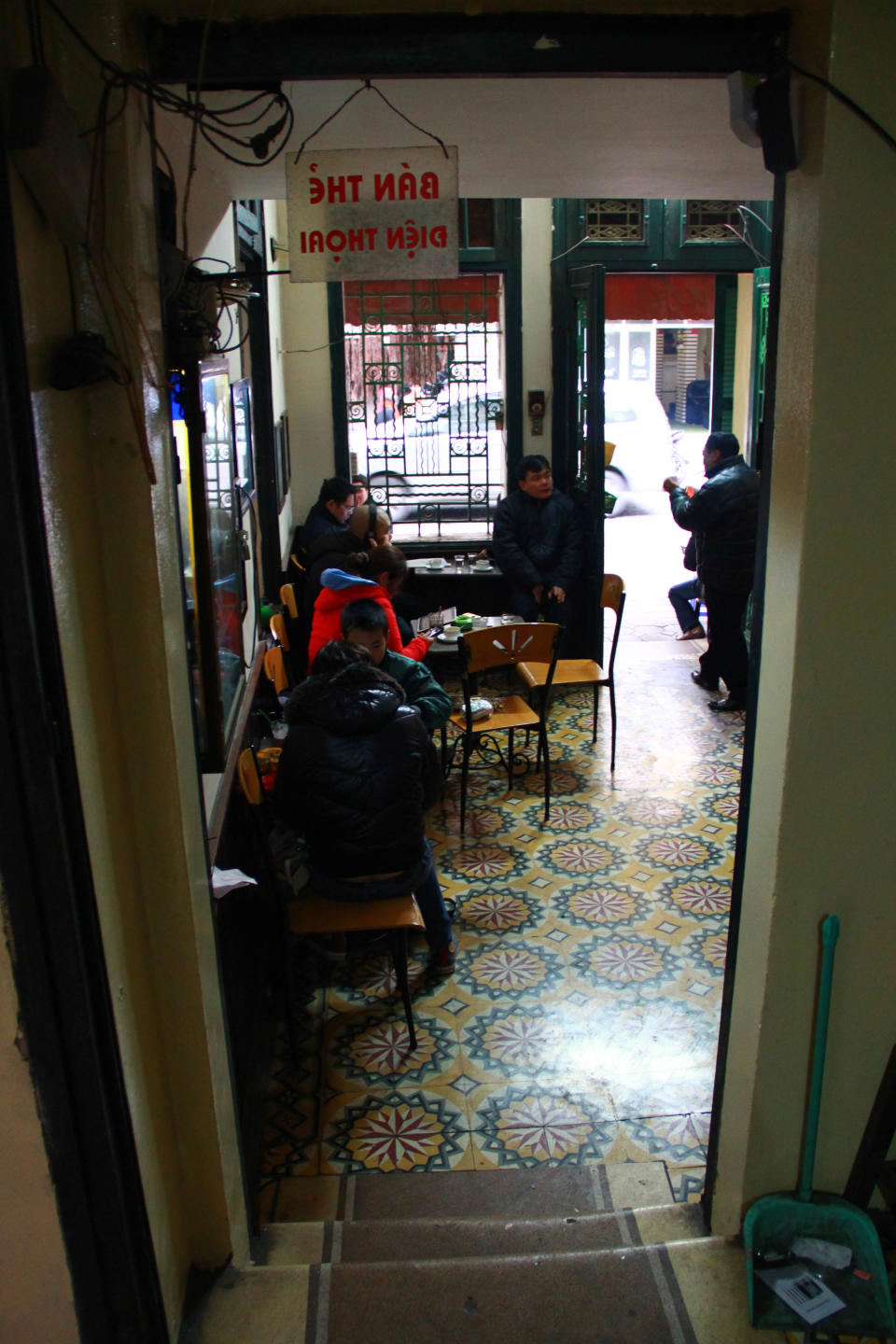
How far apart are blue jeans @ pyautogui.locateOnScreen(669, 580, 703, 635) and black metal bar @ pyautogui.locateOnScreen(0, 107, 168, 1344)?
272 inches

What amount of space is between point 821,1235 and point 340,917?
5.78 feet

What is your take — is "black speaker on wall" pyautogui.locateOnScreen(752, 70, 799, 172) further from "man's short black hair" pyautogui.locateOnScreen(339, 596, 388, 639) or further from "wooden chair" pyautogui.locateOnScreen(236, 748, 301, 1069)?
"man's short black hair" pyautogui.locateOnScreen(339, 596, 388, 639)

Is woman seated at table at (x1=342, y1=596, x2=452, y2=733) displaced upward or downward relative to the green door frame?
downward

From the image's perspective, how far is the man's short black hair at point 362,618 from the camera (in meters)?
4.39

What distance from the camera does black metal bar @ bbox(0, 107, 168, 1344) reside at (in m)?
1.68

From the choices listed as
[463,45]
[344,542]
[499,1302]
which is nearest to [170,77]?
[463,45]

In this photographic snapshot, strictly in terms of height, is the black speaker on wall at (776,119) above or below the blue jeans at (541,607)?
above

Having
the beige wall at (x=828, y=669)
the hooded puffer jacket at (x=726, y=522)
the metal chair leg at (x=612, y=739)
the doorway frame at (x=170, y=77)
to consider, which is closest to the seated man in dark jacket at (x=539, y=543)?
the hooded puffer jacket at (x=726, y=522)

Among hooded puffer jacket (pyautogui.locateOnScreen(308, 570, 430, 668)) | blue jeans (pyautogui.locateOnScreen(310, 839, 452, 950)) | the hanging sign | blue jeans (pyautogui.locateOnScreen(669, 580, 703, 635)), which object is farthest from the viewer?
blue jeans (pyautogui.locateOnScreen(669, 580, 703, 635))

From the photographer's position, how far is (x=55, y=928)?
1.83m

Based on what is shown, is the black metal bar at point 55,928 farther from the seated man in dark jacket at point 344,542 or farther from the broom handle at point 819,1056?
the seated man in dark jacket at point 344,542

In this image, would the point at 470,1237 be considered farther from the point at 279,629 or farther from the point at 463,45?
the point at 279,629

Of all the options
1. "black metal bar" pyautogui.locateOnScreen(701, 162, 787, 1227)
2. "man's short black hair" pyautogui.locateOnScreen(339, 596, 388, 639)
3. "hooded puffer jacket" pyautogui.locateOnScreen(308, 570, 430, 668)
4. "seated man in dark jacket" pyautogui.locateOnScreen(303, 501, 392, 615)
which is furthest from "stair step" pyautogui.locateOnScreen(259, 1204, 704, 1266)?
"seated man in dark jacket" pyautogui.locateOnScreen(303, 501, 392, 615)

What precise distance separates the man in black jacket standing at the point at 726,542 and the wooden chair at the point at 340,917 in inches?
151
